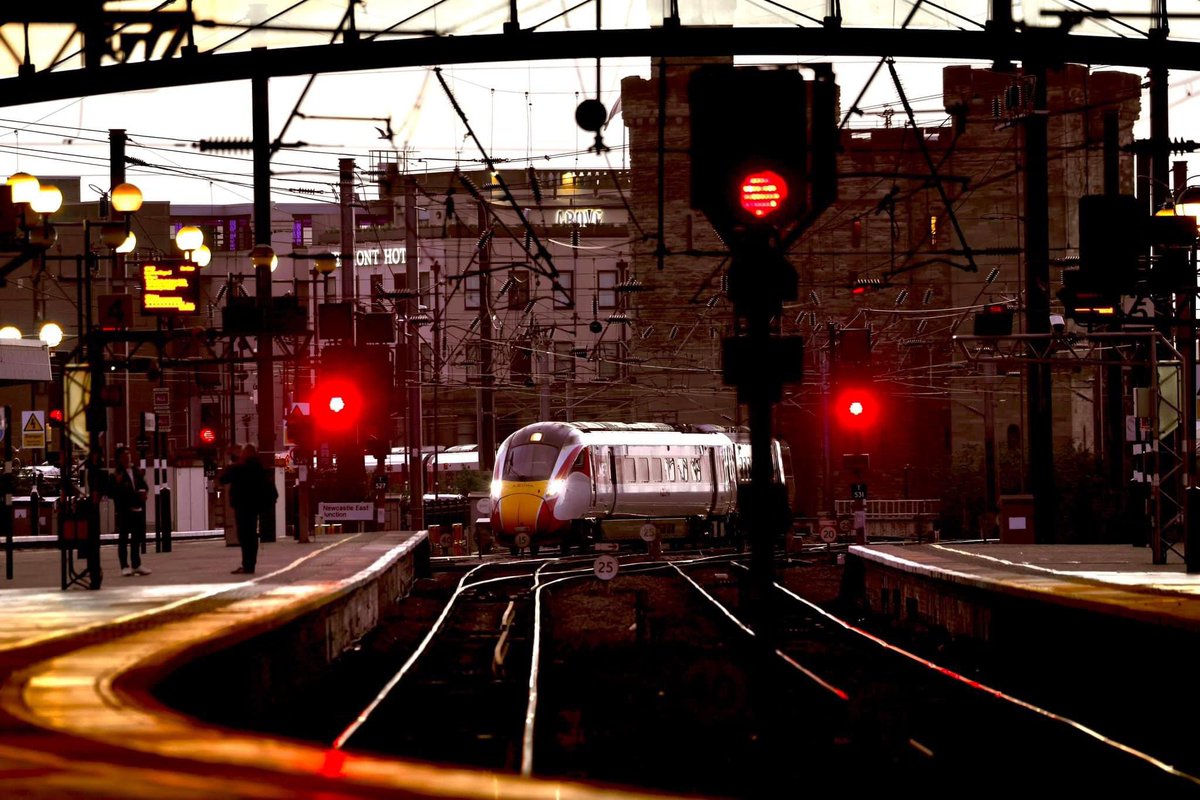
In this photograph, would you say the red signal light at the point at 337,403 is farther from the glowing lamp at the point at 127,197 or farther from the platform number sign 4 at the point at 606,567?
the glowing lamp at the point at 127,197

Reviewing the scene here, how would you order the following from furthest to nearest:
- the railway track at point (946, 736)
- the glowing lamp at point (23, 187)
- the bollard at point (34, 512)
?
the bollard at point (34, 512), the glowing lamp at point (23, 187), the railway track at point (946, 736)

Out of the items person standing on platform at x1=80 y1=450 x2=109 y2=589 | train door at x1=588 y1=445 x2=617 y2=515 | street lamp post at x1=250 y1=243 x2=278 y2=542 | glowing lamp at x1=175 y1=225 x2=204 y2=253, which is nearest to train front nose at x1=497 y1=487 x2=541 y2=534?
train door at x1=588 y1=445 x2=617 y2=515

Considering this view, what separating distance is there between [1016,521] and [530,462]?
1271 cm

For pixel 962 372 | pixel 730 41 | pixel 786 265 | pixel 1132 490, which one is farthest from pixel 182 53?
pixel 962 372

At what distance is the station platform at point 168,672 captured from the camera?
6141 mm

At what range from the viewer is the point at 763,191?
1073 cm

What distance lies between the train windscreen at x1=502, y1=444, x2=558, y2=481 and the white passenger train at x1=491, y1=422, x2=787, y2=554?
0.02 metres

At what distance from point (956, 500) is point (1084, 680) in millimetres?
40236

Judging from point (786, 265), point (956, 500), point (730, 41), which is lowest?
point (956, 500)

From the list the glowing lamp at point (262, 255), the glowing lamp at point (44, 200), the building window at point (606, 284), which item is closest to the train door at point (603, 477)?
the glowing lamp at point (262, 255)

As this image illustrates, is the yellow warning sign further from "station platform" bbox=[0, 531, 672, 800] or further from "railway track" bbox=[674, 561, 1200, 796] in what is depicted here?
"railway track" bbox=[674, 561, 1200, 796]

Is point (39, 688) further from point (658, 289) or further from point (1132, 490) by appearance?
point (658, 289)

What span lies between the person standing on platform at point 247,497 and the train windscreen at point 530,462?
18.3 metres

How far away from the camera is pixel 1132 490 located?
1298 inches
